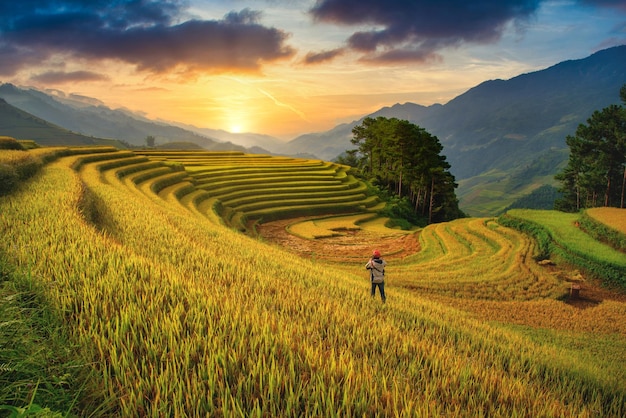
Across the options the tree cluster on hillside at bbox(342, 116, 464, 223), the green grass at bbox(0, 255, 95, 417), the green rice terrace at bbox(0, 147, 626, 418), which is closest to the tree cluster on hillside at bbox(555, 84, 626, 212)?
the tree cluster on hillside at bbox(342, 116, 464, 223)

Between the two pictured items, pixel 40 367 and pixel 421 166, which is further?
pixel 421 166

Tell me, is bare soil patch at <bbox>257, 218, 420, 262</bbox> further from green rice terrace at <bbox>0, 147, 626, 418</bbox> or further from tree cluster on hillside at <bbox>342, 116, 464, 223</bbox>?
tree cluster on hillside at <bbox>342, 116, 464, 223</bbox>

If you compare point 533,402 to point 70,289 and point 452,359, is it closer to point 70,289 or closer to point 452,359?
point 452,359

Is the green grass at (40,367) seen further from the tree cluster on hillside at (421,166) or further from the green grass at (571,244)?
the tree cluster on hillside at (421,166)

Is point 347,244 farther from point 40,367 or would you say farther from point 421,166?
point 421,166

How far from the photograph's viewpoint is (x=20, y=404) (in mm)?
2361

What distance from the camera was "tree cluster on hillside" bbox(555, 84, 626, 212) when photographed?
40031 mm

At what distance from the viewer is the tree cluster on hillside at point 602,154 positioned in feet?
131

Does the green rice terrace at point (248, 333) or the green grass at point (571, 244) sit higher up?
the green rice terrace at point (248, 333)

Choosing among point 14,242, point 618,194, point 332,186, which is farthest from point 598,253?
point 618,194

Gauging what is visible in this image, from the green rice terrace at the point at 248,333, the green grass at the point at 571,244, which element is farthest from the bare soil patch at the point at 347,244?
the green rice terrace at the point at 248,333

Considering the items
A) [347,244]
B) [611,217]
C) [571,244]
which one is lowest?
[347,244]

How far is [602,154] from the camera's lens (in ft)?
136

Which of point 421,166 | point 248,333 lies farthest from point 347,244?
point 421,166
